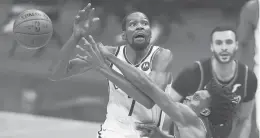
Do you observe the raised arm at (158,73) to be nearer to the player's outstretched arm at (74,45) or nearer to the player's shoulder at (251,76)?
the player's outstretched arm at (74,45)

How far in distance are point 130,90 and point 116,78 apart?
0.13 metres

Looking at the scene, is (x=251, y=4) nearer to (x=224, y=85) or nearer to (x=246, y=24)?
(x=246, y=24)

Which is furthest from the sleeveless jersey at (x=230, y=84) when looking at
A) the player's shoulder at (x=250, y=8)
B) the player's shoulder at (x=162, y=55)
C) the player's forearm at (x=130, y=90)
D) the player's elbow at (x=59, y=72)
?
the player's elbow at (x=59, y=72)

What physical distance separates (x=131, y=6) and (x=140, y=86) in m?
1.47

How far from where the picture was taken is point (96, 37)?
427 cm

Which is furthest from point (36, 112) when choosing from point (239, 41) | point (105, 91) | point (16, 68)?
point (239, 41)

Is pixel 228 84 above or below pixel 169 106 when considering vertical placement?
above

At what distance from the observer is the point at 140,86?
289cm

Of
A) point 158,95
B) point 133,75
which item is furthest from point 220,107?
point 133,75

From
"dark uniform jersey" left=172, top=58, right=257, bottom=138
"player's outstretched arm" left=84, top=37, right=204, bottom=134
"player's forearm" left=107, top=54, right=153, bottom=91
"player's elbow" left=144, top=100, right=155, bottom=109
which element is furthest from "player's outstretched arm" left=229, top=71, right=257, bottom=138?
"player's forearm" left=107, top=54, right=153, bottom=91

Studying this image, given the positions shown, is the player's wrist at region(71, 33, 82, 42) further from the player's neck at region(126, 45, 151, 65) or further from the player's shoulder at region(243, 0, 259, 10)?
the player's shoulder at region(243, 0, 259, 10)

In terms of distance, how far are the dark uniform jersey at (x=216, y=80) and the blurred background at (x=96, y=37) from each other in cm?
8

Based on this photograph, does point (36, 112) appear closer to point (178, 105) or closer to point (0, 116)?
point (0, 116)

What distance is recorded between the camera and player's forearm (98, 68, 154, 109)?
287 centimetres
